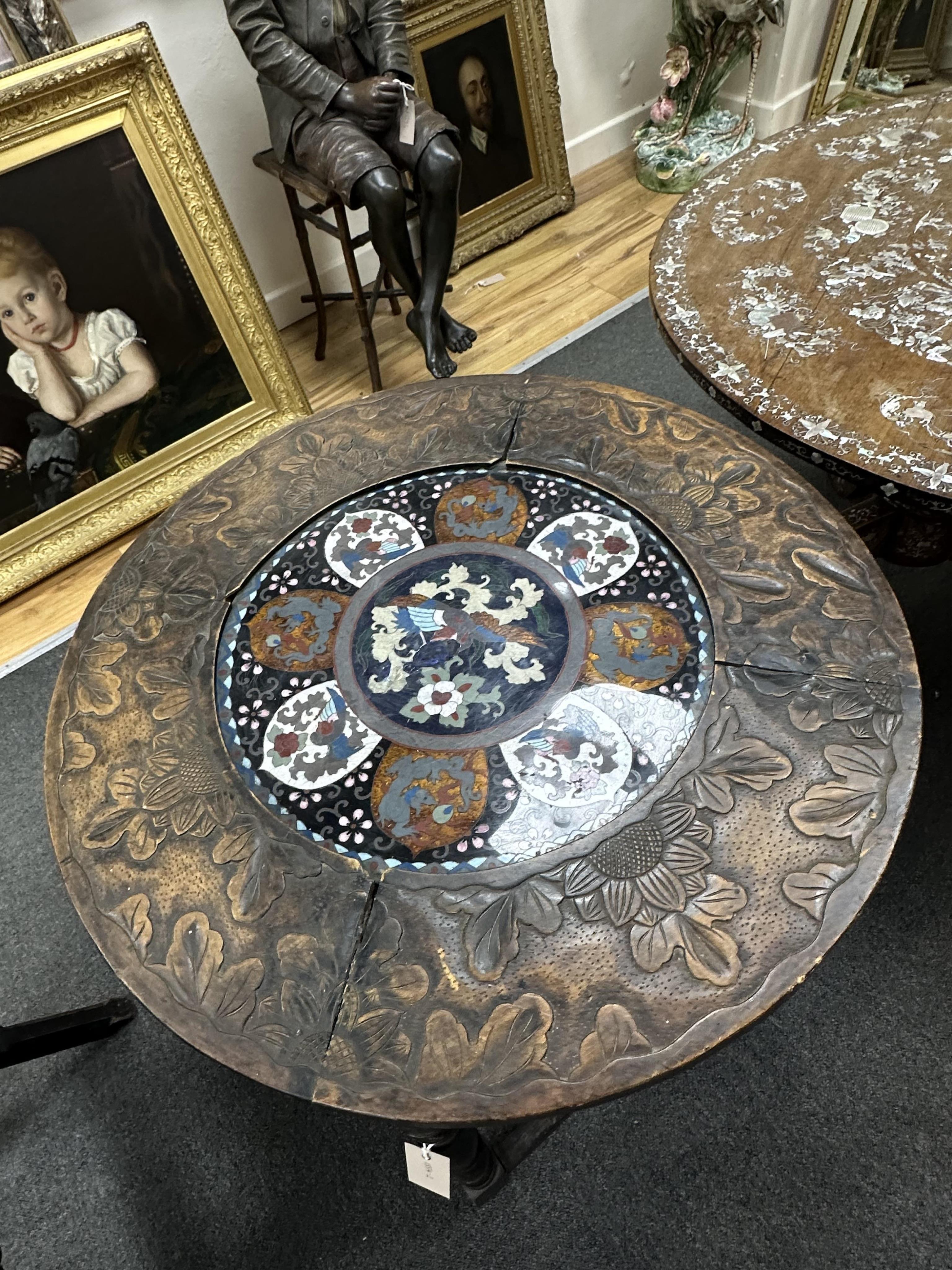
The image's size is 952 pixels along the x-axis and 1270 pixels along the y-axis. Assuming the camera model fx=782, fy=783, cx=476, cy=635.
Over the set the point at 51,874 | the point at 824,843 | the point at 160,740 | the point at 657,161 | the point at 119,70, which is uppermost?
the point at 119,70

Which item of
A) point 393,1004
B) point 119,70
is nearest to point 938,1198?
point 393,1004

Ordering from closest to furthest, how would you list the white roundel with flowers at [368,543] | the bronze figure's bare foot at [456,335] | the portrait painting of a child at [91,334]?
the white roundel with flowers at [368,543]
the portrait painting of a child at [91,334]
the bronze figure's bare foot at [456,335]

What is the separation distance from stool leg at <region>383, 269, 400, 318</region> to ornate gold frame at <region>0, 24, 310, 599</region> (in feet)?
1.69

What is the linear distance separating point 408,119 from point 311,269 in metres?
0.57

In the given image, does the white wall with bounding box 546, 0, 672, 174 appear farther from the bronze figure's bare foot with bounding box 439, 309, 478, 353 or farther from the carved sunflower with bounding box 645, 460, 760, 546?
the carved sunflower with bounding box 645, 460, 760, 546

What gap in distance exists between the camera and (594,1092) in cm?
72

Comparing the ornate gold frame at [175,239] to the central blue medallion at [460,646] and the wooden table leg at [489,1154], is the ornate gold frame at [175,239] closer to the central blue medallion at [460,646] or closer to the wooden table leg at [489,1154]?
the central blue medallion at [460,646]

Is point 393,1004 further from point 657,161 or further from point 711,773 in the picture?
point 657,161

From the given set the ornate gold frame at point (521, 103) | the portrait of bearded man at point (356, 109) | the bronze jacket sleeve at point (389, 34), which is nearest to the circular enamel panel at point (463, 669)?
the portrait of bearded man at point (356, 109)

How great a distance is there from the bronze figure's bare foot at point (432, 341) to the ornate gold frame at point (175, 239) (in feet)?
1.30

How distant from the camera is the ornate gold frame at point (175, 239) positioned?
177 cm

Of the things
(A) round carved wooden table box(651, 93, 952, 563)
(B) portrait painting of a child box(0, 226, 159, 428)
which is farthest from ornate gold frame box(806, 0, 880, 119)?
(B) portrait painting of a child box(0, 226, 159, 428)

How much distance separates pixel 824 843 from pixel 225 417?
2050 mm

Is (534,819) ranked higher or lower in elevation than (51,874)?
higher
